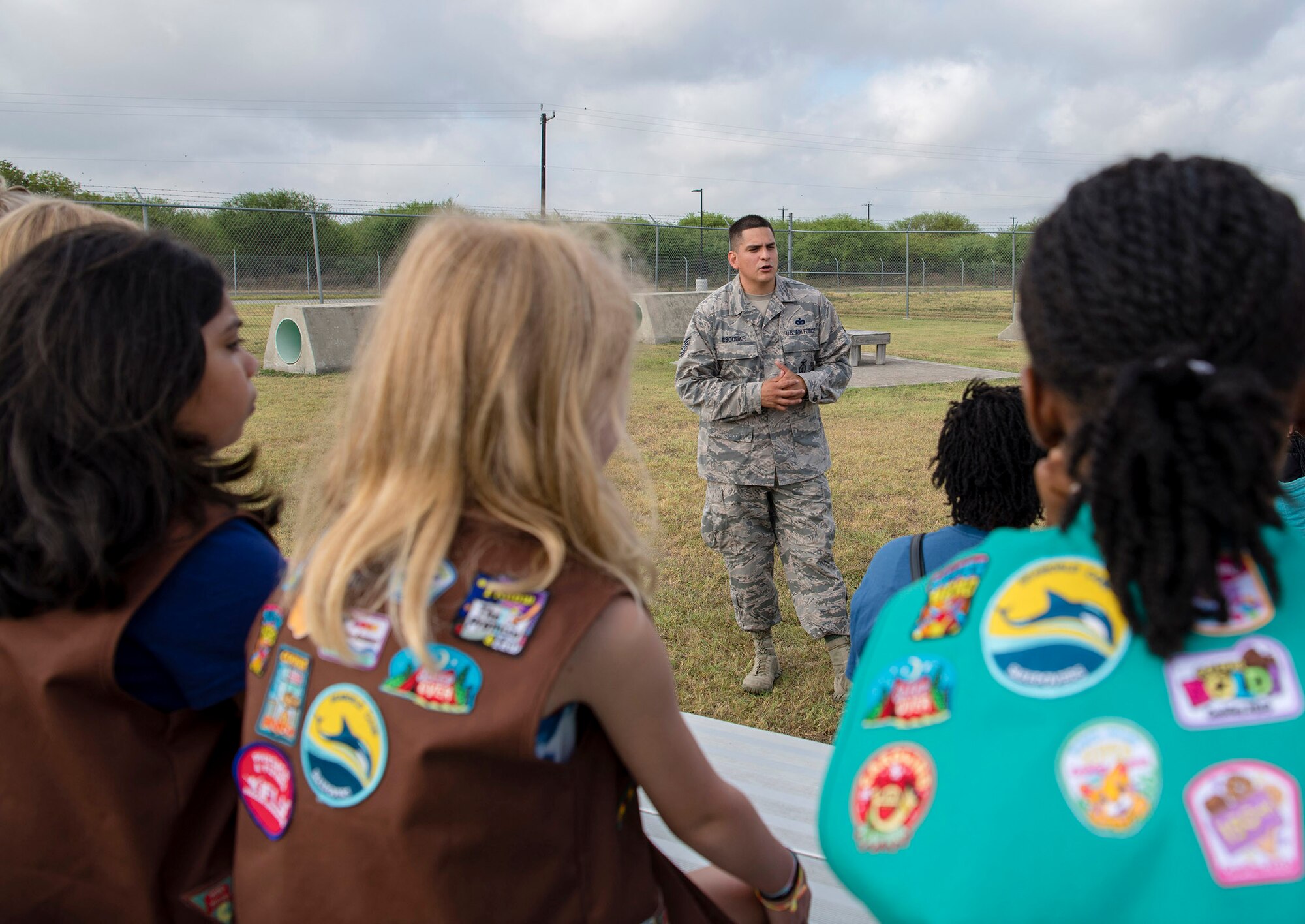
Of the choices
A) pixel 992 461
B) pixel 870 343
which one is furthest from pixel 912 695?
pixel 870 343

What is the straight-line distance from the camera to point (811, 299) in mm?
4203

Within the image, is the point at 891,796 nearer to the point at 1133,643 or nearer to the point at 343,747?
the point at 1133,643

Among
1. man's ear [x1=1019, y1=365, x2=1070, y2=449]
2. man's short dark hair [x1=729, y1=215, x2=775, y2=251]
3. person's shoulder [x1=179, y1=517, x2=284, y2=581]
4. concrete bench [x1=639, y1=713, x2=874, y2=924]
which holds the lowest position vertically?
concrete bench [x1=639, y1=713, x2=874, y2=924]

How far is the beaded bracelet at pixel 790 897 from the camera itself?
1.39 metres

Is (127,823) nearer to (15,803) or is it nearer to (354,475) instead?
(15,803)

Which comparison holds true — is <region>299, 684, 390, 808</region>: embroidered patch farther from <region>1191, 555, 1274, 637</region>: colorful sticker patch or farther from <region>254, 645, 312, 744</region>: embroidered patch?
<region>1191, 555, 1274, 637</region>: colorful sticker patch

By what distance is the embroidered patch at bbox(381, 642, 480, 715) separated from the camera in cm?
103

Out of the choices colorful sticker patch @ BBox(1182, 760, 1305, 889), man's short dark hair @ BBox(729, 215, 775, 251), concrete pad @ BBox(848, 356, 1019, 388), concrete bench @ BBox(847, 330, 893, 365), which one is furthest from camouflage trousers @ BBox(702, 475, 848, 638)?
concrete bench @ BBox(847, 330, 893, 365)

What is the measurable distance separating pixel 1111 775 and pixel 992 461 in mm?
1765

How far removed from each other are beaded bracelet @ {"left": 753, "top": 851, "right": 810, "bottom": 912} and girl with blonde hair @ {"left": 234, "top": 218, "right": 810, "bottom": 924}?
14 centimetres

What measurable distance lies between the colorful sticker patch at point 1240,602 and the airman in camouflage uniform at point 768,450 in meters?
3.15

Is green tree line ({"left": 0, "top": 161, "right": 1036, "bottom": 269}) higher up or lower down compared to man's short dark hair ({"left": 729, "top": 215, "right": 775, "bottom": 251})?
higher up

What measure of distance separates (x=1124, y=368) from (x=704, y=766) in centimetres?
71

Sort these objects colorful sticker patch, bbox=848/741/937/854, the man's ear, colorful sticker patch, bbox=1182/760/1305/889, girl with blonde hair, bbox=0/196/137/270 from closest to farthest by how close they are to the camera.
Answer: colorful sticker patch, bbox=1182/760/1305/889
colorful sticker patch, bbox=848/741/937/854
the man's ear
girl with blonde hair, bbox=0/196/137/270
